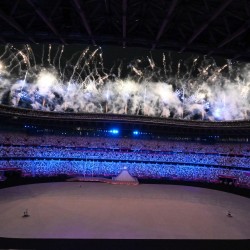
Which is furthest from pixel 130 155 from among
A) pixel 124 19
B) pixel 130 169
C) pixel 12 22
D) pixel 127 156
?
pixel 12 22

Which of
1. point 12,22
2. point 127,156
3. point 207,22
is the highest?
point 12,22

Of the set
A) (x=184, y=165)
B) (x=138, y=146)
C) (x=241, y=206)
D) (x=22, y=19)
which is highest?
(x=22, y=19)

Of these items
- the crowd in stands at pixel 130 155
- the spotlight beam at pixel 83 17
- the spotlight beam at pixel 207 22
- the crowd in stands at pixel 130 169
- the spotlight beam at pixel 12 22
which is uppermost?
the spotlight beam at pixel 83 17

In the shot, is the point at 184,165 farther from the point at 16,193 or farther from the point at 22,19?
the point at 22,19

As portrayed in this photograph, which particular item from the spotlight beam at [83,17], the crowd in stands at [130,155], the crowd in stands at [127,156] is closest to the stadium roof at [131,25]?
the spotlight beam at [83,17]

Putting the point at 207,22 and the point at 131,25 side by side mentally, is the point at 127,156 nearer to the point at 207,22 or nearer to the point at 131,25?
the point at 131,25

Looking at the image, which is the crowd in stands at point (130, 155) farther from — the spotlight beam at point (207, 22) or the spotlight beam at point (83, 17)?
the spotlight beam at point (207, 22)

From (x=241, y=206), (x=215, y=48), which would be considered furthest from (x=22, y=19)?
(x=241, y=206)
